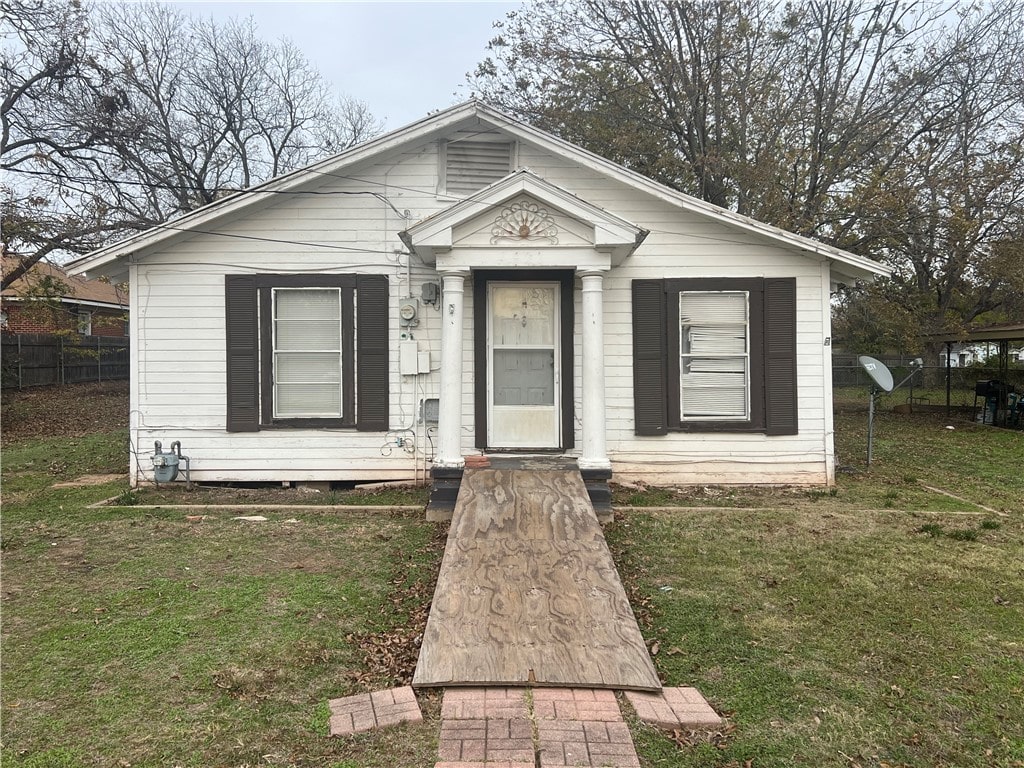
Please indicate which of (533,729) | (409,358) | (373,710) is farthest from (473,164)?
(533,729)

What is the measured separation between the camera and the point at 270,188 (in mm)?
7609

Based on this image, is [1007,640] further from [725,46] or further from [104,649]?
[725,46]

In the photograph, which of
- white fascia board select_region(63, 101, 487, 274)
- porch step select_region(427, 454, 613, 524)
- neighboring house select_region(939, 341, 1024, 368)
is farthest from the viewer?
neighboring house select_region(939, 341, 1024, 368)

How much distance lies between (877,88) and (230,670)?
17753 mm

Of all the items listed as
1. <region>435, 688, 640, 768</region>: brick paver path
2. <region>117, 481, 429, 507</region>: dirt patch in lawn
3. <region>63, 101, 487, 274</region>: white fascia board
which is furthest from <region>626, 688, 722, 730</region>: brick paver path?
<region>63, 101, 487, 274</region>: white fascia board

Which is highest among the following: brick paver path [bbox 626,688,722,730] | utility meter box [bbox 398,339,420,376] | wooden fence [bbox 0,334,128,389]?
wooden fence [bbox 0,334,128,389]

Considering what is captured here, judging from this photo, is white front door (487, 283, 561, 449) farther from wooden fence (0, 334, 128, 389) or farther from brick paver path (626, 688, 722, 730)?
wooden fence (0, 334, 128, 389)

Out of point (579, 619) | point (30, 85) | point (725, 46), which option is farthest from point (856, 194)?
point (30, 85)

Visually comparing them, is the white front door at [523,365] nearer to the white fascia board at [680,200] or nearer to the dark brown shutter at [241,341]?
the white fascia board at [680,200]

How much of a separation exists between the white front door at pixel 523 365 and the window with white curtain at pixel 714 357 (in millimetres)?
1656

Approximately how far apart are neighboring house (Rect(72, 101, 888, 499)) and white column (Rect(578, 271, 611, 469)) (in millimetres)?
634

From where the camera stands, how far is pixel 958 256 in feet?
49.2

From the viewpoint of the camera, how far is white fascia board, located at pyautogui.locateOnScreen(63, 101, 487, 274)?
7492 mm

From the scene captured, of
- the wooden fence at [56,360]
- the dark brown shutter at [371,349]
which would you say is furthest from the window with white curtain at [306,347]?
the wooden fence at [56,360]
